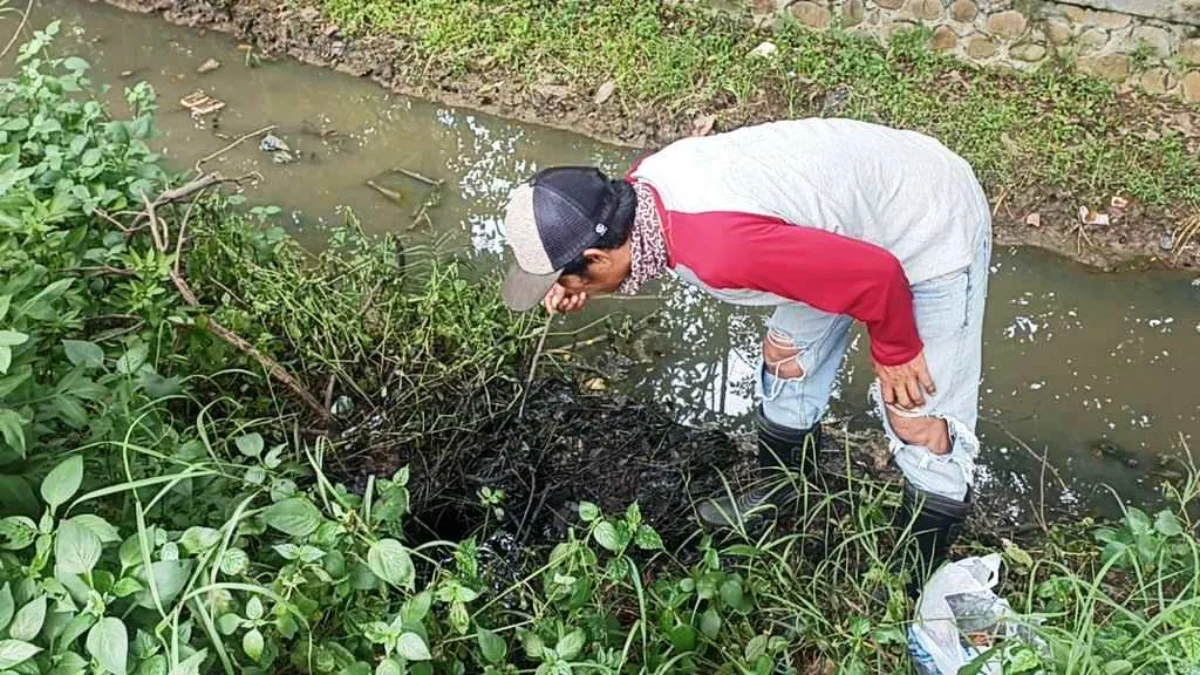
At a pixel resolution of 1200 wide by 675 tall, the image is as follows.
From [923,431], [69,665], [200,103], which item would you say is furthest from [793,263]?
[200,103]

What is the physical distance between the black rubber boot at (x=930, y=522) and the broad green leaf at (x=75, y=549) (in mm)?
1772

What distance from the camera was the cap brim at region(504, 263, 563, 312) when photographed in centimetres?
201

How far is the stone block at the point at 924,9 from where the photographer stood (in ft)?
15.4

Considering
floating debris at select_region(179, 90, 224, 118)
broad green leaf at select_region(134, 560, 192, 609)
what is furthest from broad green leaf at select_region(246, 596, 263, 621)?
floating debris at select_region(179, 90, 224, 118)

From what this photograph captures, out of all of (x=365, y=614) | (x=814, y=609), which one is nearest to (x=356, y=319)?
(x=365, y=614)

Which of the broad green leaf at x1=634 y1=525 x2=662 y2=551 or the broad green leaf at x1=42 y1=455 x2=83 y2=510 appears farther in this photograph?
the broad green leaf at x1=634 y1=525 x2=662 y2=551

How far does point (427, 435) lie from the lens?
3.09 m

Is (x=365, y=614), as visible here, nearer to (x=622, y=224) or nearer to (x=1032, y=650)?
(x=622, y=224)

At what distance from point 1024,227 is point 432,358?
244 cm

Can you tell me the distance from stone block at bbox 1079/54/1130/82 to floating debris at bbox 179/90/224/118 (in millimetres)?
4034

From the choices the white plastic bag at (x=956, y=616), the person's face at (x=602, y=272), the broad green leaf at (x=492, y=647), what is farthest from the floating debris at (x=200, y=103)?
the white plastic bag at (x=956, y=616)

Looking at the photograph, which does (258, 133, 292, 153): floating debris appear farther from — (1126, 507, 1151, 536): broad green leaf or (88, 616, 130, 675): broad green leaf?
(1126, 507, 1151, 536): broad green leaf

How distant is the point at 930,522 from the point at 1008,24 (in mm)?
2974

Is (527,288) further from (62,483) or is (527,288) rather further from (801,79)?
(801,79)
